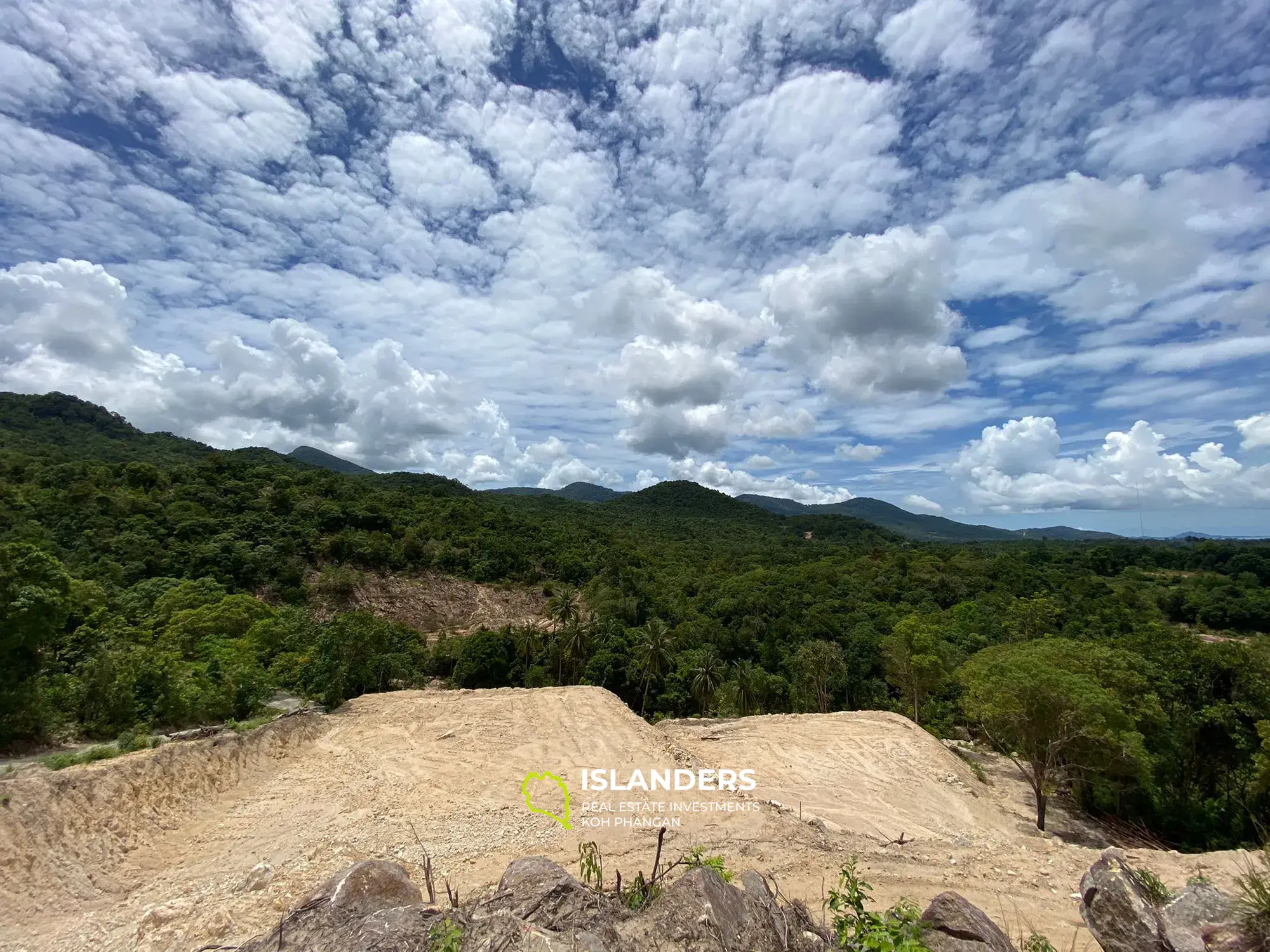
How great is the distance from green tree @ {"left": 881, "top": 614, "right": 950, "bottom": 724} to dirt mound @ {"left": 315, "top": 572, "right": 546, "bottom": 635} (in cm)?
3374

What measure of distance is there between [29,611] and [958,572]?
88.1 metres

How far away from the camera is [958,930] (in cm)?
562

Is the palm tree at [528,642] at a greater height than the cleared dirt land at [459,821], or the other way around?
the cleared dirt land at [459,821]

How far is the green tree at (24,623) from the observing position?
13.1 meters

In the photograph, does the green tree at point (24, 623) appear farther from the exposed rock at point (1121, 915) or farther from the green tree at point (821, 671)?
the green tree at point (821, 671)

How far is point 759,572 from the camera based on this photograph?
75.8 metres

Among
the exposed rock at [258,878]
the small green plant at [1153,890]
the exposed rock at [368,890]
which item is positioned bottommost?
the exposed rock at [258,878]

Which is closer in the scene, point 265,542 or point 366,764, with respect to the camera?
point 366,764

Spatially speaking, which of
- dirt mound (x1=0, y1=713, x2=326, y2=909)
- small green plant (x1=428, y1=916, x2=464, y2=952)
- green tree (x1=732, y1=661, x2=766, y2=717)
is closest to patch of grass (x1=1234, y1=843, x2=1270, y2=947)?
small green plant (x1=428, y1=916, x2=464, y2=952)

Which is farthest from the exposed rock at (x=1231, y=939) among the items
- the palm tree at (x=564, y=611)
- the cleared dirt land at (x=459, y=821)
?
the palm tree at (x=564, y=611)

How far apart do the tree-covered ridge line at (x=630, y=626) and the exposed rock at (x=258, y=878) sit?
8.71m

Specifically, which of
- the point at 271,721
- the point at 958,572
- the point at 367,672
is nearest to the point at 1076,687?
the point at 271,721

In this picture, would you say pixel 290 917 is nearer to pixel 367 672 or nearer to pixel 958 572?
pixel 367 672

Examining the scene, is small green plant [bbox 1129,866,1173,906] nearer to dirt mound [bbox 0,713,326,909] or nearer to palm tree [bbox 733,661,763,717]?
dirt mound [bbox 0,713,326,909]
